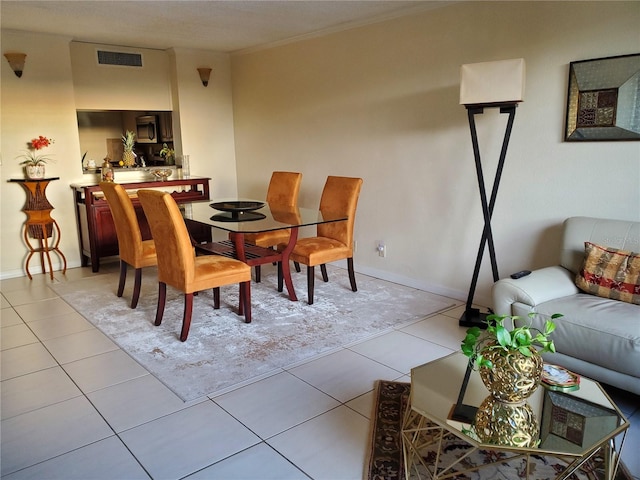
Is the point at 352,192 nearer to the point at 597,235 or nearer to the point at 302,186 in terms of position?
the point at 302,186

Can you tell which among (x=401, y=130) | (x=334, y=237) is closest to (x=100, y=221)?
(x=334, y=237)

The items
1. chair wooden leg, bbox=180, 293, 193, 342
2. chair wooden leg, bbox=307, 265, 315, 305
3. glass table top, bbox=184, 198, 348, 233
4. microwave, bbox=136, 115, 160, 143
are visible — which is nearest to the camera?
chair wooden leg, bbox=180, 293, 193, 342

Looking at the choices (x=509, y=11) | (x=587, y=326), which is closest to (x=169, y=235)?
(x=587, y=326)

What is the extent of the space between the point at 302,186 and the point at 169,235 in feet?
7.82

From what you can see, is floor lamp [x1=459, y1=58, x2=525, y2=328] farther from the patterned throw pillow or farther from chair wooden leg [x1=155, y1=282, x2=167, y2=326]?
chair wooden leg [x1=155, y1=282, x2=167, y2=326]

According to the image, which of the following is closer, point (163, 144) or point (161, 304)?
point (161, 304)

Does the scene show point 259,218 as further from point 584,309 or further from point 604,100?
point 604,100

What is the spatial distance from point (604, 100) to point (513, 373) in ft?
7.06

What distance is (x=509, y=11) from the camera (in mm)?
3391

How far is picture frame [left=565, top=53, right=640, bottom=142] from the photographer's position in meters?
2.86

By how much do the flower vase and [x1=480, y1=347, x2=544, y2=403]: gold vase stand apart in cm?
466

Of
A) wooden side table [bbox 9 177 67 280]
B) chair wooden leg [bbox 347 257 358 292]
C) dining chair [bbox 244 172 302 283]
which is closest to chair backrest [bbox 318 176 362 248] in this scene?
chair wooden leg [bbox 347 257 358 292]

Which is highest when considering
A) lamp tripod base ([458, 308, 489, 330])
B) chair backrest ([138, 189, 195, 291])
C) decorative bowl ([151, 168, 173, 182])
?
decorative bowl ([151, 168, 173, 182])

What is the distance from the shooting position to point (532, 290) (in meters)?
2.70
